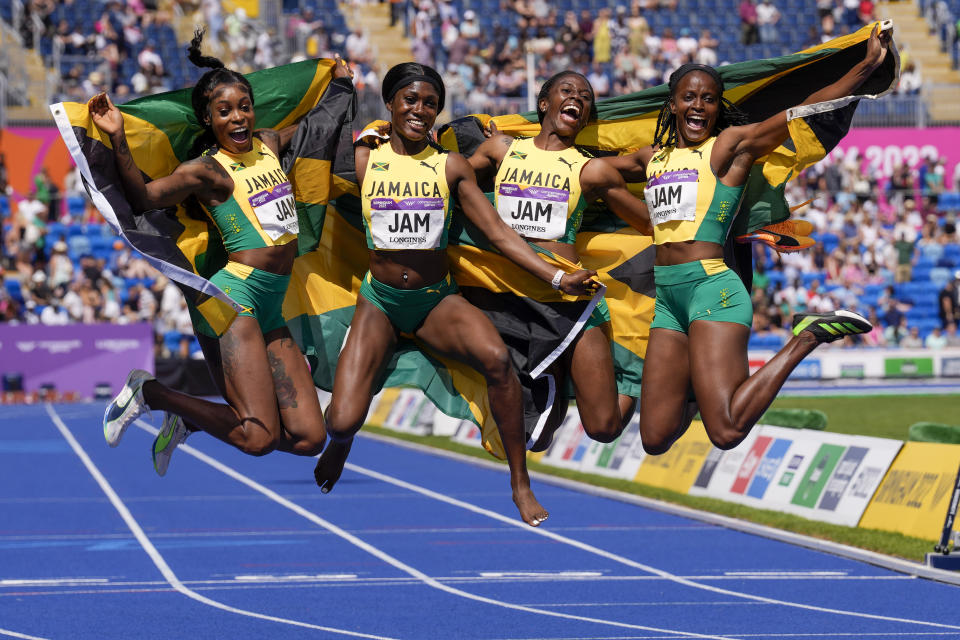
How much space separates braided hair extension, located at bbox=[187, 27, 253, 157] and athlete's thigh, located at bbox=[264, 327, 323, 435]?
102cm

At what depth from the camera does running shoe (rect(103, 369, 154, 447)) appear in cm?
735

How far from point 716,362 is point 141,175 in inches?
109

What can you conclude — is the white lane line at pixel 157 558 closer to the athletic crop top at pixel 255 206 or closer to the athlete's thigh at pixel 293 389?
the athlete's thigh at pixel 293 389

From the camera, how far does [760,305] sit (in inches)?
1179

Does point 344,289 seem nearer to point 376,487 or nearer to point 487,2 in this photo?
point 376,487

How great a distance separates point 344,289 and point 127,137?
54.9 inches

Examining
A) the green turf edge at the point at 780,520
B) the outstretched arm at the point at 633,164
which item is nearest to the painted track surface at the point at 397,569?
the green turf edge at the point at 780,520

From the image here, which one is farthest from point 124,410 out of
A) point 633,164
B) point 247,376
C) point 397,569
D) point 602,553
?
point 602,553

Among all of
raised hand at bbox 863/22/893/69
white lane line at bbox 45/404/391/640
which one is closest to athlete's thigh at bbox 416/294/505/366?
raised hand at bbox 863/22/893/69

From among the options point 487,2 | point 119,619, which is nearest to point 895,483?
point 119,619

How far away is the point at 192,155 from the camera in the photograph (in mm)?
7688

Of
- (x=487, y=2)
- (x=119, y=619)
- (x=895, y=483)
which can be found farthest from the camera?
(x=487, y=2)

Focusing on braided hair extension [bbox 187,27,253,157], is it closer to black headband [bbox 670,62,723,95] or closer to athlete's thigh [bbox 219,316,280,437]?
athlete's thigh [bbox 219,316,280,437]

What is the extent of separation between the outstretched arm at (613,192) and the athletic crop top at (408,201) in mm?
683
